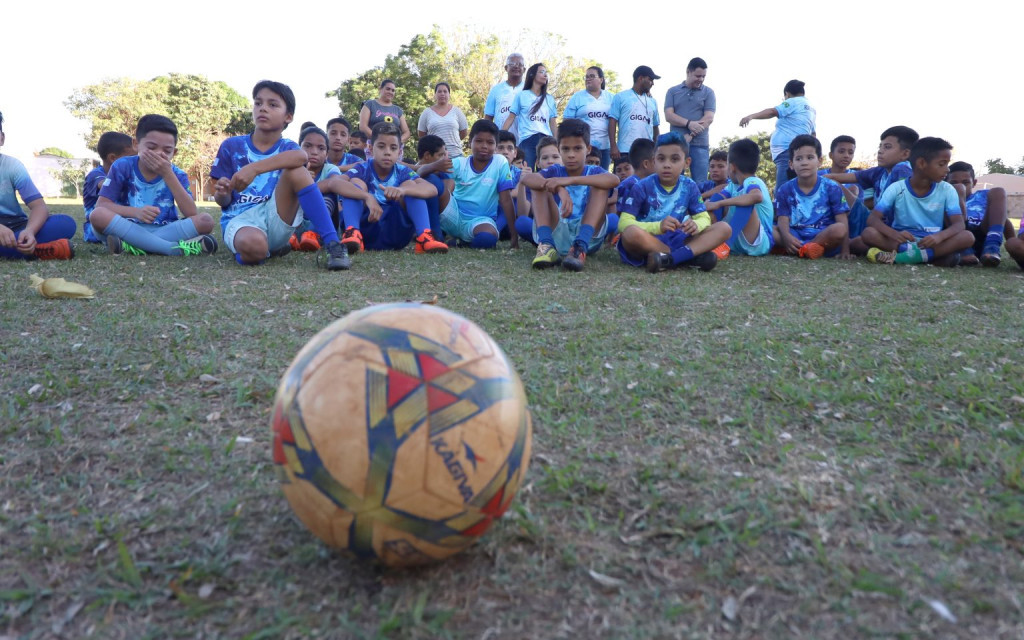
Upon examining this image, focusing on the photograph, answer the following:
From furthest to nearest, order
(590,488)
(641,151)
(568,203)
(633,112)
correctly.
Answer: (633,112), (641,151), (568,203), (590,488)

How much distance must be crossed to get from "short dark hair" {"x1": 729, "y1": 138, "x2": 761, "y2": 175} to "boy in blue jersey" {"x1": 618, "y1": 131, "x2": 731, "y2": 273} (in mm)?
1842

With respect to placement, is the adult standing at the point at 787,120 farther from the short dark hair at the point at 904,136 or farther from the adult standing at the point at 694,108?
the short dark hair at the point at 904,136

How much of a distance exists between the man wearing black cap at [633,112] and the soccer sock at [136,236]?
5.84 m

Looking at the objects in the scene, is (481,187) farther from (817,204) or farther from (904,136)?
(904,136)

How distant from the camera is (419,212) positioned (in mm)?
7562

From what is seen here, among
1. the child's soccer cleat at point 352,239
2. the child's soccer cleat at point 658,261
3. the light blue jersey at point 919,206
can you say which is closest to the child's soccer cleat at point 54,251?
the child's soccer cleat at point 352,239

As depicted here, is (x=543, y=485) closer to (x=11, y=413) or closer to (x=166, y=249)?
(x=11, y=413)

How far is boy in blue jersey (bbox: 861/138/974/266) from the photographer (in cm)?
691

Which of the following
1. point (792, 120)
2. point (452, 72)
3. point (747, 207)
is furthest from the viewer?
point (452, 72)

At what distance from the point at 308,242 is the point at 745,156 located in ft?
17.1

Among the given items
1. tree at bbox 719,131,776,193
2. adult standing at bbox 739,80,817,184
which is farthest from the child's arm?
tree at bbox 719,131,776,193

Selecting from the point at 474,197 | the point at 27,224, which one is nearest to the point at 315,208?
the point at 474,197

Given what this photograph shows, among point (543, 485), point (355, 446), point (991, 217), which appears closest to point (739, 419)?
point (543, 485)

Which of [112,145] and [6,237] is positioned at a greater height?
[112,145]
